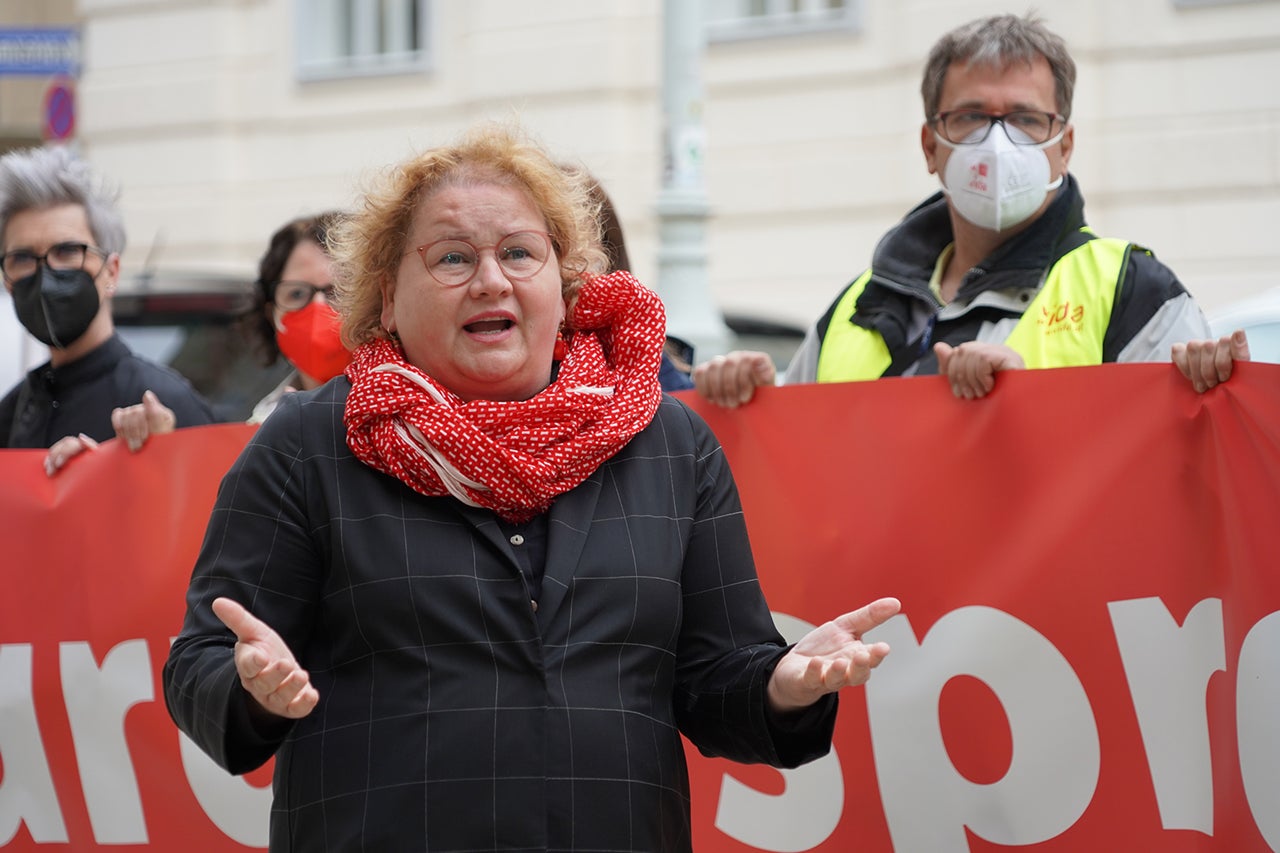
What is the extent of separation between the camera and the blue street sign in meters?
9.76

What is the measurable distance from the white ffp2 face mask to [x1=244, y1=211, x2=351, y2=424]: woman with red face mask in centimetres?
162

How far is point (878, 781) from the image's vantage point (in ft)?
11.5

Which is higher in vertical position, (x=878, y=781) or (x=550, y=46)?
(x=550, y=46)

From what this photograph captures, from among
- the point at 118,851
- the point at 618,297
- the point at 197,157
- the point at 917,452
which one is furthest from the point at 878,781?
the point at 197,157

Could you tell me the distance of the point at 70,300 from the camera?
4.41 meters

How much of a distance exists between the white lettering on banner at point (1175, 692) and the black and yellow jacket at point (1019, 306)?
54 centimetres

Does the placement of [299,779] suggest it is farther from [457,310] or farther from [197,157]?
[197,157]

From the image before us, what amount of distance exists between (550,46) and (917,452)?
1019 cm

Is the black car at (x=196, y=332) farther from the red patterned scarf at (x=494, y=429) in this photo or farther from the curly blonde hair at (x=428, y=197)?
the red patterned scarf at (x=494, y=429)

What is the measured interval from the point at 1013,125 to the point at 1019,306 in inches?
16.5

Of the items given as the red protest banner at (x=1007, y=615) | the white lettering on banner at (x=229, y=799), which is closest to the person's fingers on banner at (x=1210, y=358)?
the red protest banner at (x=1007, y=615)

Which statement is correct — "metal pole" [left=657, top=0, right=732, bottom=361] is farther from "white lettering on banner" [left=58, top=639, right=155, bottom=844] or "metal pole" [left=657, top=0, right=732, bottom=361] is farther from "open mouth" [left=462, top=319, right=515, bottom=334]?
"open mouth" [left=462, top=319, right=515, bottom=334]

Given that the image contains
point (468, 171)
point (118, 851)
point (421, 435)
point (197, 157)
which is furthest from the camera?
point (197, 157)

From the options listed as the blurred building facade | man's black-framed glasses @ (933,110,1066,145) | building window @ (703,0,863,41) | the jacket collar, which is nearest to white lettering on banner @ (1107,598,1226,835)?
the jacket collar
